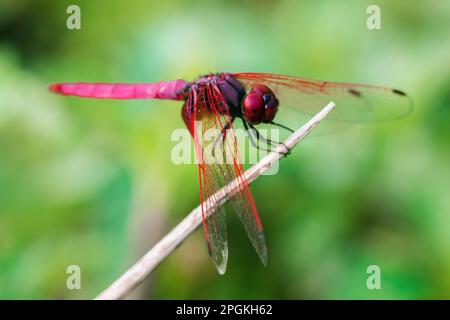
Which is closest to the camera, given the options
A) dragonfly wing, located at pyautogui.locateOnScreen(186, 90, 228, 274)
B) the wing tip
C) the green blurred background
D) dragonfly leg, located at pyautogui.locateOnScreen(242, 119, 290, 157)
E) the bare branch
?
the bare branch

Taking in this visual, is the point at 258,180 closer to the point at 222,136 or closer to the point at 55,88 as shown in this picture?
the point at 222,136

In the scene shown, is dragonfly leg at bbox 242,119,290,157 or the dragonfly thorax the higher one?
the dragonfly thorax

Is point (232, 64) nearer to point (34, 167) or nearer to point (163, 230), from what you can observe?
point (163, 230)

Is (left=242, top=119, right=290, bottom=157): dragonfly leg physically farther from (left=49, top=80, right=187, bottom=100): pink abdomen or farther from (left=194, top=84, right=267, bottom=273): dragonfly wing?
(left=49, top=80, right=187, bottom=100): pink abdomen

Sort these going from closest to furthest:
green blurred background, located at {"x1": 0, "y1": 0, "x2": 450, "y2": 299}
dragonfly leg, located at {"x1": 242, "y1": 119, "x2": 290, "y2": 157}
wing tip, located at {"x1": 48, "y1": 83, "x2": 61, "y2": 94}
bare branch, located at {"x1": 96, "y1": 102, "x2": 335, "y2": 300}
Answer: bare branch, located at {"x1": 96, "y1": 102, "x2": 335, "y2": 300}
dragonfly leg, located at {"x1": 242, "y1": 119, "x2": 290, "y2": 157}
green blurred background, located at {"x1": 0, "y1": 0, "x2": 450, "y2": 299}
wing tip, located at {"x1": 48, "y1": 83, "x2": 61, "y2": 94}

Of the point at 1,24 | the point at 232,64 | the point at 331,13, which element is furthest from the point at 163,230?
the point at 1,24

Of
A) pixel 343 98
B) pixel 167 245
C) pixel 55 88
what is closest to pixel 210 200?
pixel 167 245

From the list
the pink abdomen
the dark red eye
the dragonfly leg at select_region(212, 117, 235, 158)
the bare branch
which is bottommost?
the bare branch

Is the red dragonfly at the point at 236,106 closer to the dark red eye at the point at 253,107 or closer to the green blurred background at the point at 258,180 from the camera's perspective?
the dark red eye at the point at 253,107

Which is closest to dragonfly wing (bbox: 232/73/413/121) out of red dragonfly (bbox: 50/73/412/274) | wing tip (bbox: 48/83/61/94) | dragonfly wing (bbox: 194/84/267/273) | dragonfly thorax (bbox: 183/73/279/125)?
red dragonfly (bbox: 50/73/412/274)
